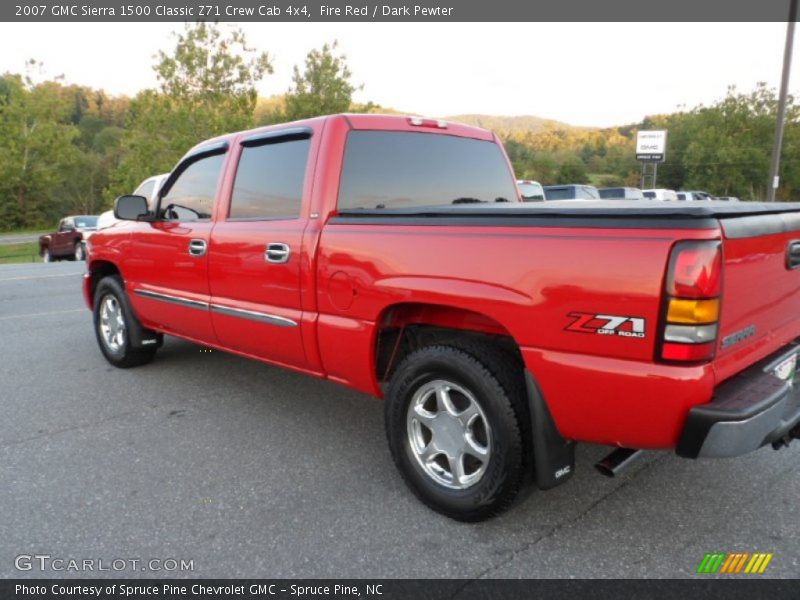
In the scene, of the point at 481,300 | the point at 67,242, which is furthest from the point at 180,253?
the point at 67,242

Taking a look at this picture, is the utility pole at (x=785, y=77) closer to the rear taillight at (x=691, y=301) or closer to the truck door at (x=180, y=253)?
the truck door at (x=180, y=253)

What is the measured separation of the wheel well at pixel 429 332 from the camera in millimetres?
2693

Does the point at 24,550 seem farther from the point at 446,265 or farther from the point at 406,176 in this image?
the point at 406,176

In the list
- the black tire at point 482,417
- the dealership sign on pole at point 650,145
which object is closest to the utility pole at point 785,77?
the black tire at point 482,417

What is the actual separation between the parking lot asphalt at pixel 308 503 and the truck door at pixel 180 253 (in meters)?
0.67

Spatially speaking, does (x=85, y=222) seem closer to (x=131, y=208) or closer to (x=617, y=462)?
(x=131, y=208)

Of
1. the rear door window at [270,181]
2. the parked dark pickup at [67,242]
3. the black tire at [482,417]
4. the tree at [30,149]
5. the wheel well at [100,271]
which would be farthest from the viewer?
the tree at [30,149]

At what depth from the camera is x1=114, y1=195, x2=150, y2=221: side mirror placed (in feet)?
14.5

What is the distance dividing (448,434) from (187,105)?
94.9 ft

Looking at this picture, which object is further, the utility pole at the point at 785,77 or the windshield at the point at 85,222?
the windshield at the point at 85,222

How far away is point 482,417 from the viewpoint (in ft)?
8.54

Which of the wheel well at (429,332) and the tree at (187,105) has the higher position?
the tree at (187,105)

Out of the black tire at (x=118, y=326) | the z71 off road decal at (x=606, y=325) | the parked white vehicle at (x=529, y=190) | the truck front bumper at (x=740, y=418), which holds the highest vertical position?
the parked white vehicle at (x=529, y=190)
